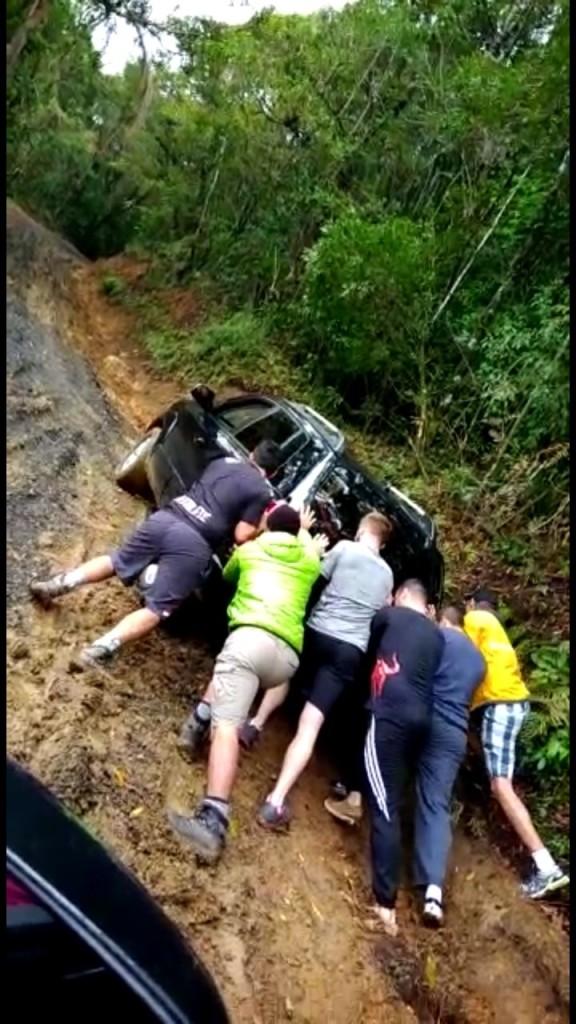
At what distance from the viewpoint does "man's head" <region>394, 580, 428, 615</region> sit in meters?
5.99

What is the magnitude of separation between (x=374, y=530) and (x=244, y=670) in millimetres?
1459

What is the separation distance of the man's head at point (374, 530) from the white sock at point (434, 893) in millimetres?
1966

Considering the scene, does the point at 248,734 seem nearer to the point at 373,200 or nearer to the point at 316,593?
the point at 316,593

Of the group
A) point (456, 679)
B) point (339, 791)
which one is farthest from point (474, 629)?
point (339, 791)

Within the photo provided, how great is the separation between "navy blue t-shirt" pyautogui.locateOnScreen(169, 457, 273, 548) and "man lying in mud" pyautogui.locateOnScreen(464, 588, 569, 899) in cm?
173

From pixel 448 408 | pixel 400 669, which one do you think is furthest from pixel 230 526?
pixel 448 408

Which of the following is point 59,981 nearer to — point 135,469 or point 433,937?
point 433,937

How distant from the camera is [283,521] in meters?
5.56

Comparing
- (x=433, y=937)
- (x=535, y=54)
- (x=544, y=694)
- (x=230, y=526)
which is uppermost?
(x=535, y=54)

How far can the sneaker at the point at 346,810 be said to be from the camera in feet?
19.1

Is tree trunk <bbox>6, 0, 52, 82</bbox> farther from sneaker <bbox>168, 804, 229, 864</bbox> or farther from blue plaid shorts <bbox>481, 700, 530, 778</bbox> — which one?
sneaker <bbox>168, 804, 229, 864</bbox>

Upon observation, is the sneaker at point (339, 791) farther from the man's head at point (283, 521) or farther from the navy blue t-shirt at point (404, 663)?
the man's head at point (283, 521)

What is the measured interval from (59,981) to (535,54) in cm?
1238

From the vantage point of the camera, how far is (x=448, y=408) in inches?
448
